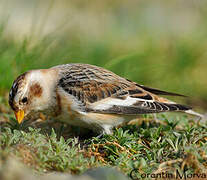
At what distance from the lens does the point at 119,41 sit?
8.63 meters

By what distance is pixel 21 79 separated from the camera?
4.46 m

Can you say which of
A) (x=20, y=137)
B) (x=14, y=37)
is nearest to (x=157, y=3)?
(x=14, y=37)

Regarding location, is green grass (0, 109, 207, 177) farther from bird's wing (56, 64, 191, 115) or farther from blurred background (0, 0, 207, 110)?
blurred background (0, 0, 207, 110)

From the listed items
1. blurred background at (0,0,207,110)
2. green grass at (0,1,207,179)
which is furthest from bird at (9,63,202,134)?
blurred background at (0,0,207,110)

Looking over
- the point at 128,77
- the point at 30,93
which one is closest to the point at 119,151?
the point at 30,93

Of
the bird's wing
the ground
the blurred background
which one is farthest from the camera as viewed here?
the blurred background

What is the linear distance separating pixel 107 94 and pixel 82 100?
332mm

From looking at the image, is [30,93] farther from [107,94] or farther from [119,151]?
[119,151]

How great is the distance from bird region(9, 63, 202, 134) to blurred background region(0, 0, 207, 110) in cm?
125

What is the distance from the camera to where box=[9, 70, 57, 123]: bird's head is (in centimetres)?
440

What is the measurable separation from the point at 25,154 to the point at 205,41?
563 centimetres

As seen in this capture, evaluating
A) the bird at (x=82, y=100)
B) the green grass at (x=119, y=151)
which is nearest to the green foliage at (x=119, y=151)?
the green grass at (x=119, y=151)

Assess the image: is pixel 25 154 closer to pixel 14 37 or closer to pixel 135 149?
pixel 135 149

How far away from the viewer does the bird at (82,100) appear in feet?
14.6
